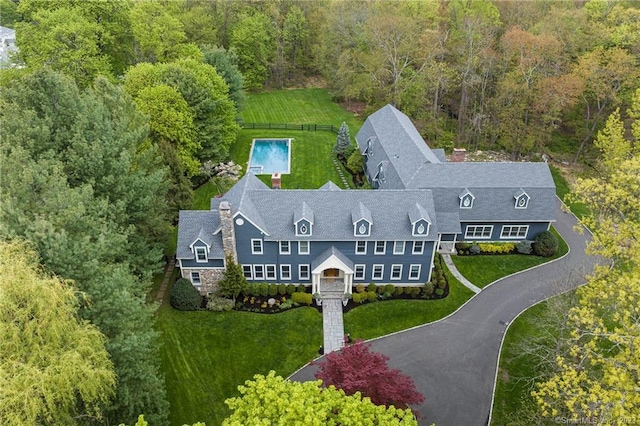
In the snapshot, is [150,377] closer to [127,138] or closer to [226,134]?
[127,138]

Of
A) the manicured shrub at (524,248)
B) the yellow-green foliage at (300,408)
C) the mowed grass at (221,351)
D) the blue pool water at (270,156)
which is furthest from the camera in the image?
the blue pool water at (270,156)

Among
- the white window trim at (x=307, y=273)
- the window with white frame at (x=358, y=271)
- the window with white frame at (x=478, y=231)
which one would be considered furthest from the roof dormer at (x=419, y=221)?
the window with white frame at (x=478, y=231)

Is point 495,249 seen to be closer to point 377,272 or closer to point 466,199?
point 466,199

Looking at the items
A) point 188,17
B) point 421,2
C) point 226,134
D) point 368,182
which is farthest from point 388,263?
point 188,17

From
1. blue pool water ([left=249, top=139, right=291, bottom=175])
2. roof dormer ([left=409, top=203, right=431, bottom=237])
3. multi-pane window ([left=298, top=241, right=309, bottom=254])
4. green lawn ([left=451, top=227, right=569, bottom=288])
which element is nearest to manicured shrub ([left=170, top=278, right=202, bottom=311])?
multi-pane window ([left=298, top=241, right=309, bottom=254])

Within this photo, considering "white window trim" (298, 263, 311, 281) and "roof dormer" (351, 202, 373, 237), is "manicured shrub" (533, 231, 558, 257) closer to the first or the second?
"roof dormer" (351, 202, 373, 237)

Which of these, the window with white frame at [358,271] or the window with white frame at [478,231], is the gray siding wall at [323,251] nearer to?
the window with white frame at [358,271]
